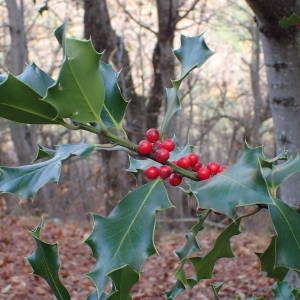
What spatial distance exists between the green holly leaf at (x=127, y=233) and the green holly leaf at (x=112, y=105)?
7.1 inches

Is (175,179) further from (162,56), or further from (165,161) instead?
(162,56)

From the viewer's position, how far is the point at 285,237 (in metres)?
0.97

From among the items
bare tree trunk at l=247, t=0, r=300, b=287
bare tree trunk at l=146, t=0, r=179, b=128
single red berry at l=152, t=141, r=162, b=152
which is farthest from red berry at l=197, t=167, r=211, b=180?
bare tree trunk at l=146, t=0, r=179, b=128

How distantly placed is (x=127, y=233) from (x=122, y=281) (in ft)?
0.45

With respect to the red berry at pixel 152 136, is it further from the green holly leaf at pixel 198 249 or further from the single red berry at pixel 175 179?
the green holly leaf at pixel 198 249

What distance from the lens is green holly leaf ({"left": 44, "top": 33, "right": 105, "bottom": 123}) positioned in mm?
941

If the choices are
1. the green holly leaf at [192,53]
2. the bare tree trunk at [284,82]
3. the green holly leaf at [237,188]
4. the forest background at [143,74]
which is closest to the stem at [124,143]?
the green holly leaf at [237,188]

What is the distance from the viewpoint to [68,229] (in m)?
6.92

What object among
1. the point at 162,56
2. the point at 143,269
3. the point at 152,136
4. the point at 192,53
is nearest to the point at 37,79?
the point at 152,136

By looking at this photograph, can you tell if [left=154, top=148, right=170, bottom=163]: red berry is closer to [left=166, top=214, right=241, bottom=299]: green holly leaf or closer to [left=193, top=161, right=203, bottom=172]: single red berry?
[left=193, top=161, right=203, bottom=172]: single red berry

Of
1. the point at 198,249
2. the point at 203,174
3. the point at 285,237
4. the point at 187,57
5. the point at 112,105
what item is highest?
the point at 187,57

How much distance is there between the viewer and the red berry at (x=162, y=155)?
104 centimetres

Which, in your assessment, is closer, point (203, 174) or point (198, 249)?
point (203, 174)

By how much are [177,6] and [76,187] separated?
15.7 feet
